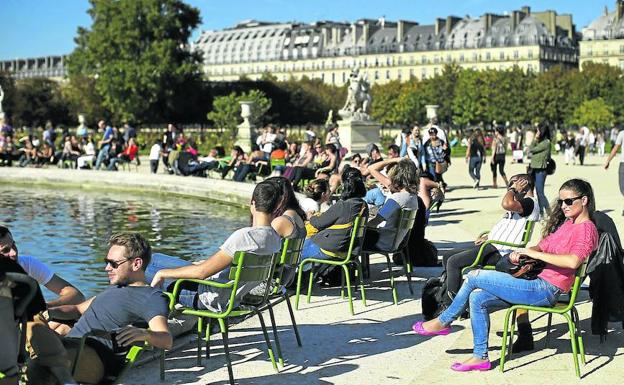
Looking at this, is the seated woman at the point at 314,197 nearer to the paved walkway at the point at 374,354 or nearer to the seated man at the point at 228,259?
the paved walkway at the point at 374,354

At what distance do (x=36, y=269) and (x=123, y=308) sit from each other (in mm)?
770

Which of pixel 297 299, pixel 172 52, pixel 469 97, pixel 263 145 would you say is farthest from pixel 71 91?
pixel 297 299

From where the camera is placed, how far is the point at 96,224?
599 inches

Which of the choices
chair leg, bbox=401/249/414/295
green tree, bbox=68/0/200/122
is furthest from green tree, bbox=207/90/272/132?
chair leg, bbox=401/249/414/295

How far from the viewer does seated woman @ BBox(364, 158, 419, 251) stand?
8.60m

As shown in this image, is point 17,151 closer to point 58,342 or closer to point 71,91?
point 58,342

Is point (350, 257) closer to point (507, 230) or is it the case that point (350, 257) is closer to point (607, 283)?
point (507, 230)

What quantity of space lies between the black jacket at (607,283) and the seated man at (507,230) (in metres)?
0.89

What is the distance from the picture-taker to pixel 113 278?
5031 mm

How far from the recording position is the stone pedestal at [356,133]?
31.2 metres

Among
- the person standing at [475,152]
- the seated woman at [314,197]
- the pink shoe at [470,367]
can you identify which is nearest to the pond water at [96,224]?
the seated woman at [314,197]

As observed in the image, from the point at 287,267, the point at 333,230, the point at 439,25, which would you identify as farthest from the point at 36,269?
the point at 439,25

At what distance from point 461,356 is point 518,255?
0.75m

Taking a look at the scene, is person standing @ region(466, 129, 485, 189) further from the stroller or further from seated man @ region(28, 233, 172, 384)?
the stroller
